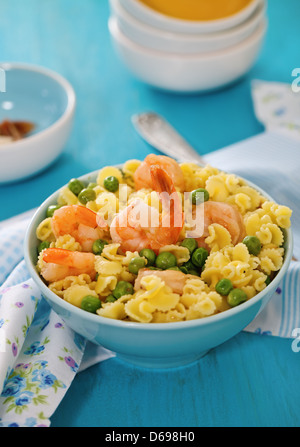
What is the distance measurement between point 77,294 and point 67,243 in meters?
0.17

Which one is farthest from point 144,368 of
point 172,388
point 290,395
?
point 290,395

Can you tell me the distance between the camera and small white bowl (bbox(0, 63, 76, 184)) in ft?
7.02

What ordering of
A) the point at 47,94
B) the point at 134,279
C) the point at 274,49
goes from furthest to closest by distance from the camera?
the point at 274,49, the point at 47,94, the point at 134,279

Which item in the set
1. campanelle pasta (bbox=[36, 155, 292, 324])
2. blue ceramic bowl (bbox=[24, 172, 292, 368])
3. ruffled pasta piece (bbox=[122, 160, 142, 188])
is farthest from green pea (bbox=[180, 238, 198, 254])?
ruffled pasta piece (bbox=[122, 160, 142, 188])

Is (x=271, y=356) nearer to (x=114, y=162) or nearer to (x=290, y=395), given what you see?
(x=290, y=395)

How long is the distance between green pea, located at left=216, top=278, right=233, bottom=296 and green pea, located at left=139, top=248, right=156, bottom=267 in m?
0.18

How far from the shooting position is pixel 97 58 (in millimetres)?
3035

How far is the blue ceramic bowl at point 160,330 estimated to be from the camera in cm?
122

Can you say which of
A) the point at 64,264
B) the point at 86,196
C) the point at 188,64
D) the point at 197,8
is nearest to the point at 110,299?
the point at 64,264

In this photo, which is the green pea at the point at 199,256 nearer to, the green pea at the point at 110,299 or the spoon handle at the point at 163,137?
the green pea at the point at 110,299

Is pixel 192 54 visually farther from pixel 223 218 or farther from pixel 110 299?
pixel 110 299

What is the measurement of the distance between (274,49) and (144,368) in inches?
83.5

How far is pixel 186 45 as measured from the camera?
238cm

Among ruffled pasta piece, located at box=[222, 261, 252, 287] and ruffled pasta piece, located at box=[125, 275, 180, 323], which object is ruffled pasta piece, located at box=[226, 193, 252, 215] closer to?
ruffled pasta piece, located at box=[222, 261, 252, 287]
